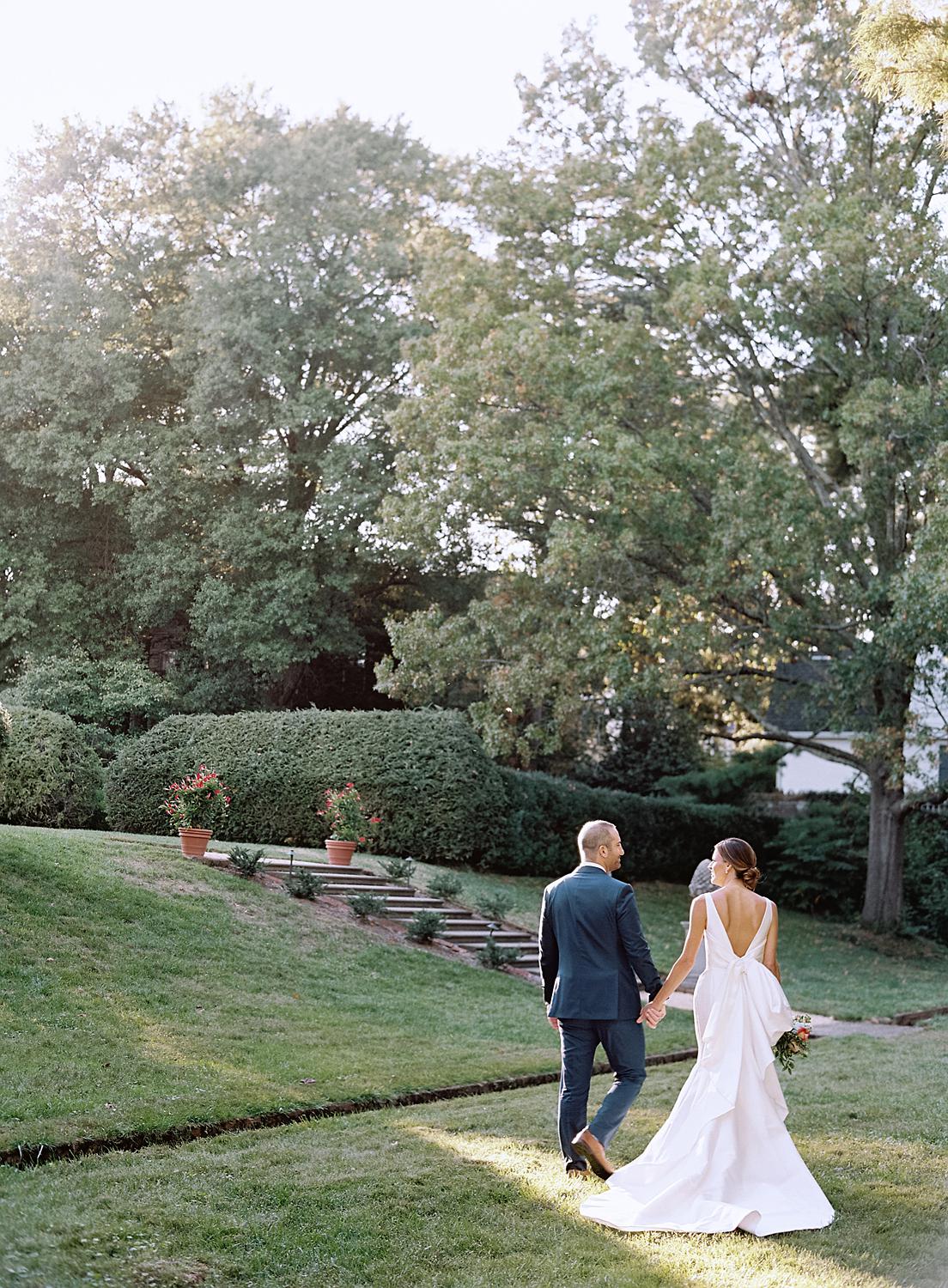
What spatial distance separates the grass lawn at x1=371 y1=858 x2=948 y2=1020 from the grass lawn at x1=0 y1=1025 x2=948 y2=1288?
9.72m

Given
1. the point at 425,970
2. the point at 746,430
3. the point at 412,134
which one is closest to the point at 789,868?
the point at 746,430

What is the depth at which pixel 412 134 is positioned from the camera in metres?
31.5

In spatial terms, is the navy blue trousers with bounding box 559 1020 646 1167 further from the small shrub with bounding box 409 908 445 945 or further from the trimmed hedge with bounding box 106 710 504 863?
the trimmed hedge with bounding box 106 710 504 863

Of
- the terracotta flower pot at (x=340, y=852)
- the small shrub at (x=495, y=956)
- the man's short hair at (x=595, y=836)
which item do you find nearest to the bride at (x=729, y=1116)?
the man's short hair at (x=595, y=836)

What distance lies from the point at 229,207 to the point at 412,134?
16.4 feet

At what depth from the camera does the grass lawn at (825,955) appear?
17.5 metres

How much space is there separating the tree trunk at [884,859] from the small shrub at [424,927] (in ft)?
35.6

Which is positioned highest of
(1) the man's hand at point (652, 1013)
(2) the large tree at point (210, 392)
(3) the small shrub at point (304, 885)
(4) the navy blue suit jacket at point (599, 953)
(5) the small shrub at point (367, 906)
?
(2) the large tree at point (210, 392)

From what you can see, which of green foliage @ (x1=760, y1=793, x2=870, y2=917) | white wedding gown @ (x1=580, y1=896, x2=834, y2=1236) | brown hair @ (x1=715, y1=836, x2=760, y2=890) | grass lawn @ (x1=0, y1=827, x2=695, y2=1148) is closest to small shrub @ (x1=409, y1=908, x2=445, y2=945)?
grass lawn @ (x1=0, y1=827, x2=695, y2=1148)

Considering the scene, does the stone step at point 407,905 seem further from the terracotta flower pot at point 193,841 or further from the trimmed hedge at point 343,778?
the trimmed hedge at point 343,778

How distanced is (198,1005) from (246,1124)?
315 centimetres

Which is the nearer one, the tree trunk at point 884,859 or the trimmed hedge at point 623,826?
the trimmed hedge at point 623,826

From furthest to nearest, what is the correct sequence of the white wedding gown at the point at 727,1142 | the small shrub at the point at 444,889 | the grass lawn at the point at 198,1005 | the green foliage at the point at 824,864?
the green foliage at the point at 824,864
the small shrub at the point at 444,889
the grass lawn at the point at 198,1005
the white wedding gown at the point at 727,1142

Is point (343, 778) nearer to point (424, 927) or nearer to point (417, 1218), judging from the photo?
point (424, 927)
